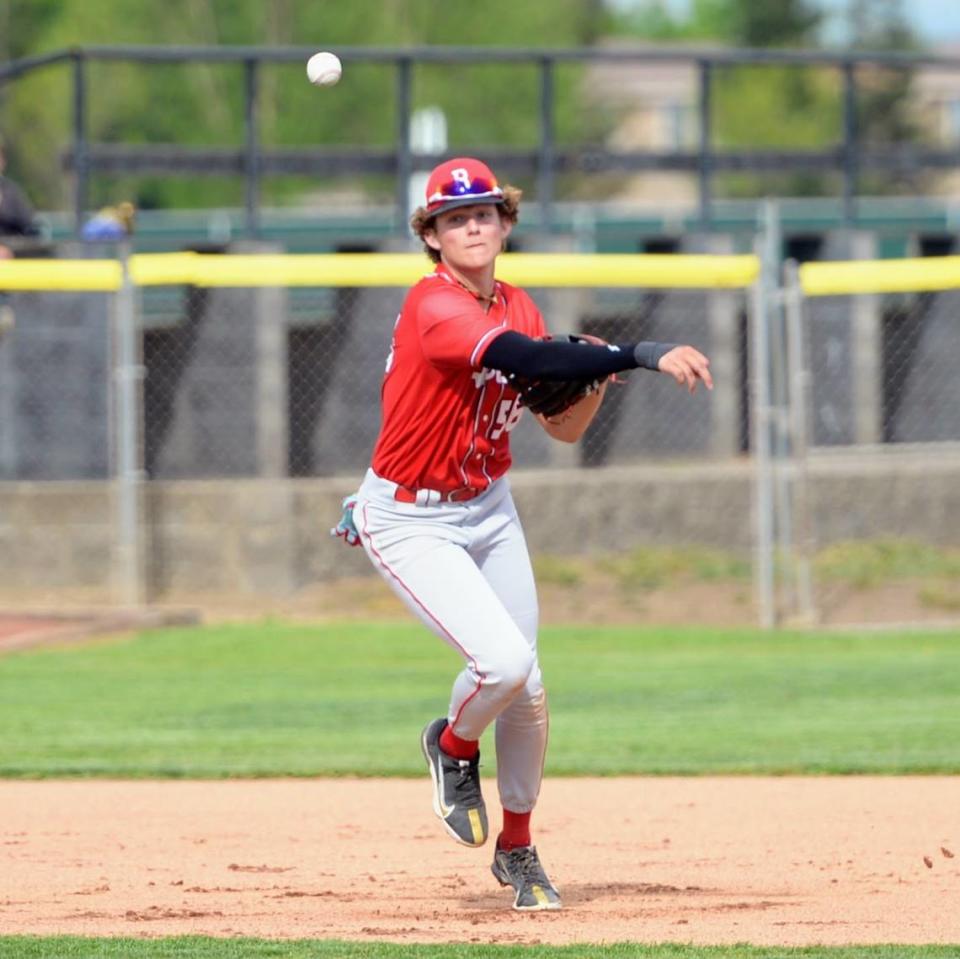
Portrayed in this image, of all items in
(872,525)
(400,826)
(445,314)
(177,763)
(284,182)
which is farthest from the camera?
(284,182)

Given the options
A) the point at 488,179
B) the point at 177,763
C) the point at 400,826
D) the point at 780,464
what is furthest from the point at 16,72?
the point at 488,179

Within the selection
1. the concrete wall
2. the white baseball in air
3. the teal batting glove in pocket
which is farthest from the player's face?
the concrete wall

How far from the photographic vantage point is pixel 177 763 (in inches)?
337

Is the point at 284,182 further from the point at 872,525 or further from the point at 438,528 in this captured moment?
the point at 438,528

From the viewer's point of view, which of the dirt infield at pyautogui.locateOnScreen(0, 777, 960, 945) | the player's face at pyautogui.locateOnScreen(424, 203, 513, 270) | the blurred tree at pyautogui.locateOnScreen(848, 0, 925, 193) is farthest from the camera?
the blurred tree at pyautogui.locateOnScreen(848, 0, 925, 193)

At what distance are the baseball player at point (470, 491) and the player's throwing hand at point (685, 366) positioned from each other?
0.85 feet

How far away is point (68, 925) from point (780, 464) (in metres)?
8.27

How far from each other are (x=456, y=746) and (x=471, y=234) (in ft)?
4.68

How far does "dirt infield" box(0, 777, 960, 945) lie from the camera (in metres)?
5.25

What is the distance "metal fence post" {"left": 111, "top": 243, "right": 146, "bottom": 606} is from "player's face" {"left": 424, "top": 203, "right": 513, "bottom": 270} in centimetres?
787

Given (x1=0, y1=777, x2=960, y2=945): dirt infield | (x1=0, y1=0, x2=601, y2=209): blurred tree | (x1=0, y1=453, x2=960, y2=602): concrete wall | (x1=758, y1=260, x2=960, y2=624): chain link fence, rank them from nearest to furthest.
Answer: (x1=0, y1=777, x2=960, y2=945): dirt infield
(x1=758, y1=260, x2=960, y2=624): chain link fence
(x1=0, y1=453, x2=960, y2=602): concrete wall
(x1=0, y1=0, x2=601, y2=209): blurred tree

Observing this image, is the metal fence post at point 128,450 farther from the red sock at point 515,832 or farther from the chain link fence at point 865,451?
the red sock at point 515,832

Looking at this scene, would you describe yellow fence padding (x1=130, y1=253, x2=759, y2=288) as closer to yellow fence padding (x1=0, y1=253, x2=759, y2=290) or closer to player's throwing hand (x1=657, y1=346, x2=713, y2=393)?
yellow fence padding (x1=0, y1=253, x2=759, y2=290)

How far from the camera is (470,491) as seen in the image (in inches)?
216
